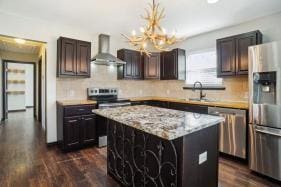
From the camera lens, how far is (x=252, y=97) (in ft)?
8.72

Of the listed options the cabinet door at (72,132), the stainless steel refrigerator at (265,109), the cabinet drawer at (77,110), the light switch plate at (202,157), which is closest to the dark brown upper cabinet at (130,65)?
the cabinet drawer at (77,110)

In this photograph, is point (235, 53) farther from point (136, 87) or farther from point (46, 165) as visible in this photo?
point (46, 165)

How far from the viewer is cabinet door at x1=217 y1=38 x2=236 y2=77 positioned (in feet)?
11.0

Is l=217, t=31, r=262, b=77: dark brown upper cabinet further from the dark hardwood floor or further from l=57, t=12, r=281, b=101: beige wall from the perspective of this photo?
the dark hardwood floor

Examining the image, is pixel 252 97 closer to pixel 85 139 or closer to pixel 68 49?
pixel 85 139

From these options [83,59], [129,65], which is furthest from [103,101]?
[129,65]

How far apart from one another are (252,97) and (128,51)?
322 centimetres

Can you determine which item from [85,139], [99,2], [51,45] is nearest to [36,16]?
[51,45]

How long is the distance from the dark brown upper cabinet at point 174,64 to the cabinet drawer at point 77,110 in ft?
7.56

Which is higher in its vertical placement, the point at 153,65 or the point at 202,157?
the point at 153,65

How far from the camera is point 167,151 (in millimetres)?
1587

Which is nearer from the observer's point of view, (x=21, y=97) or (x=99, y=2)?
(x=99, y=2)

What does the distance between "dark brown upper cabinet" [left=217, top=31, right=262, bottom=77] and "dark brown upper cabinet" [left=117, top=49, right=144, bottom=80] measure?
2.22m

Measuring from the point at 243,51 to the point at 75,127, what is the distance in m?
3.72
